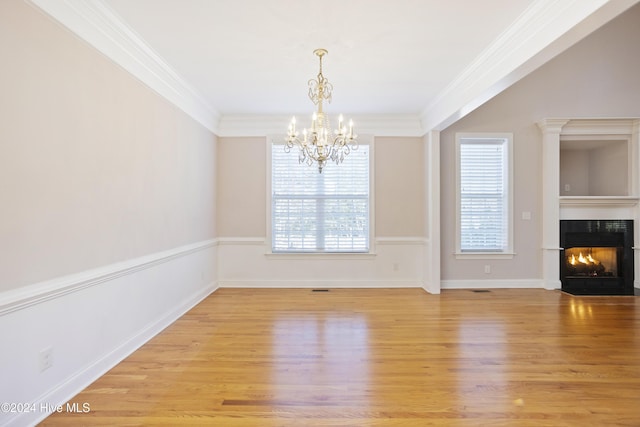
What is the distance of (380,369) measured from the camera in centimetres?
270

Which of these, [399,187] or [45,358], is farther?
[399,187]

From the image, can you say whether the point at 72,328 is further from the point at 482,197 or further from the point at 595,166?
the point at 595,166

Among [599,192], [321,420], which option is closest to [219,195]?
[321,420]

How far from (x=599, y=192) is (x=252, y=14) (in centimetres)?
631

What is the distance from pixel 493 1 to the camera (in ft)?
7.89

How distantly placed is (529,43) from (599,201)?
417 centimetres

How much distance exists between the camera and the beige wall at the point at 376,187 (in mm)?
5570

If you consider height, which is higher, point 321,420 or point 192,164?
point 192,164

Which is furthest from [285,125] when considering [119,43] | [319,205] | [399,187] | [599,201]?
[599,201]

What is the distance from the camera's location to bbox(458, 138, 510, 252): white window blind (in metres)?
5.61

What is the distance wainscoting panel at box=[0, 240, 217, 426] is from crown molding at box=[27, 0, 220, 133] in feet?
5.29

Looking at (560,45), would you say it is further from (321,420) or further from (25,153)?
(25,153)

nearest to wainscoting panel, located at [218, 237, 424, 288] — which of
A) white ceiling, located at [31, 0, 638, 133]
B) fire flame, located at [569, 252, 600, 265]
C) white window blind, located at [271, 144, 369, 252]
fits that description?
white window blind, located at [271, 144, 369, 252]

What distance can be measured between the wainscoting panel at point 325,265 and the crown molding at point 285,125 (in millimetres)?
1705
